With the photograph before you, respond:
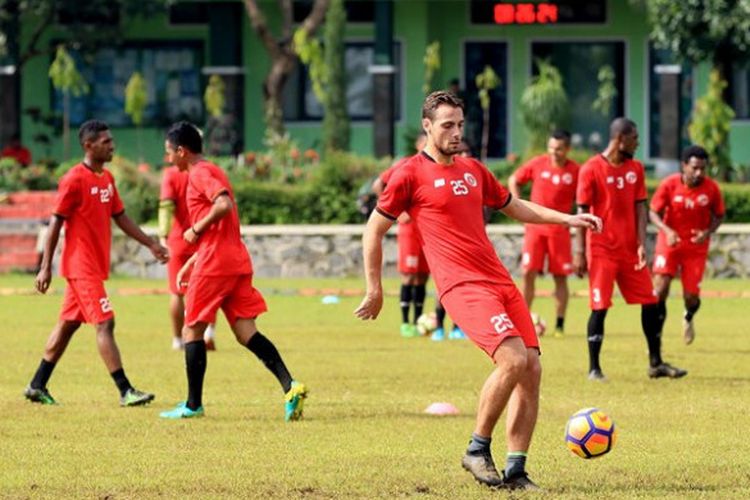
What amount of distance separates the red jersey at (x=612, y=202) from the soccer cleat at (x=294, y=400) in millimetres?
3575

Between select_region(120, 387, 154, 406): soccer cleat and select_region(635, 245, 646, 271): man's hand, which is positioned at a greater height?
select_region(635, 245, 646, 271): man's hand

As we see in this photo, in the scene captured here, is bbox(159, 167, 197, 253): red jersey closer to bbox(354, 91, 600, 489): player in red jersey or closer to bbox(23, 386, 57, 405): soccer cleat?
bbox(23, 386, 57, 405): soccer cleat

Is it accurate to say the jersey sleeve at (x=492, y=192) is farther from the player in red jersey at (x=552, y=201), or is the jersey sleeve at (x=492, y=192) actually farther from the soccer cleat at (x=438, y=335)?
the soccer cleat at (x=438, y=335)

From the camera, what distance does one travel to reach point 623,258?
16844 mm

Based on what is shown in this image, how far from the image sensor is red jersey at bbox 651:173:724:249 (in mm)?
19078

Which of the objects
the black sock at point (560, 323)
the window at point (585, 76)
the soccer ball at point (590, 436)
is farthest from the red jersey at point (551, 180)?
the window at point (585, 76)

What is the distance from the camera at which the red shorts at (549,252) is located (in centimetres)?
2150

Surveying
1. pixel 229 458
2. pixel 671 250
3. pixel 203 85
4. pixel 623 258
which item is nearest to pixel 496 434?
pixel 229 458

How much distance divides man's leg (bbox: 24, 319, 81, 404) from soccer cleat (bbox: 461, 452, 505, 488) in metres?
A: 4.98

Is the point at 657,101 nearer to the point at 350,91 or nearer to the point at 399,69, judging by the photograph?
the point at 399,69

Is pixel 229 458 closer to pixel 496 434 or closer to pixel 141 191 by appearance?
pixel 496 434

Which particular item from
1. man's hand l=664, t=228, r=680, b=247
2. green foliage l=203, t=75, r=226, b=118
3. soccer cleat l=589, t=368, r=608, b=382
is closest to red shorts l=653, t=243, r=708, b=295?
man's hand l=664, t=228, r=680, b=247

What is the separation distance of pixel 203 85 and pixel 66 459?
3026 centimetres

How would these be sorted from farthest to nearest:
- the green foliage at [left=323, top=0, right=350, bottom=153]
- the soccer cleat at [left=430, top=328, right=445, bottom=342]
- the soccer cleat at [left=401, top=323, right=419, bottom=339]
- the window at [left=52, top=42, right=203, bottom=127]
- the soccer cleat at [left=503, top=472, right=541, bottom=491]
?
the window at [left=52, top=42, right=203, bottom=127] → the green foliage at [left=323, top=0, right=350, bottom=153] → the soccer cleat at [left=401, top=323, right=419, bottom=339] → the soccer cleat at [left=430, top=328, right=445, bottom=342] → the soccer cleat at [left=503, top=472, right=541, bottom=491]
